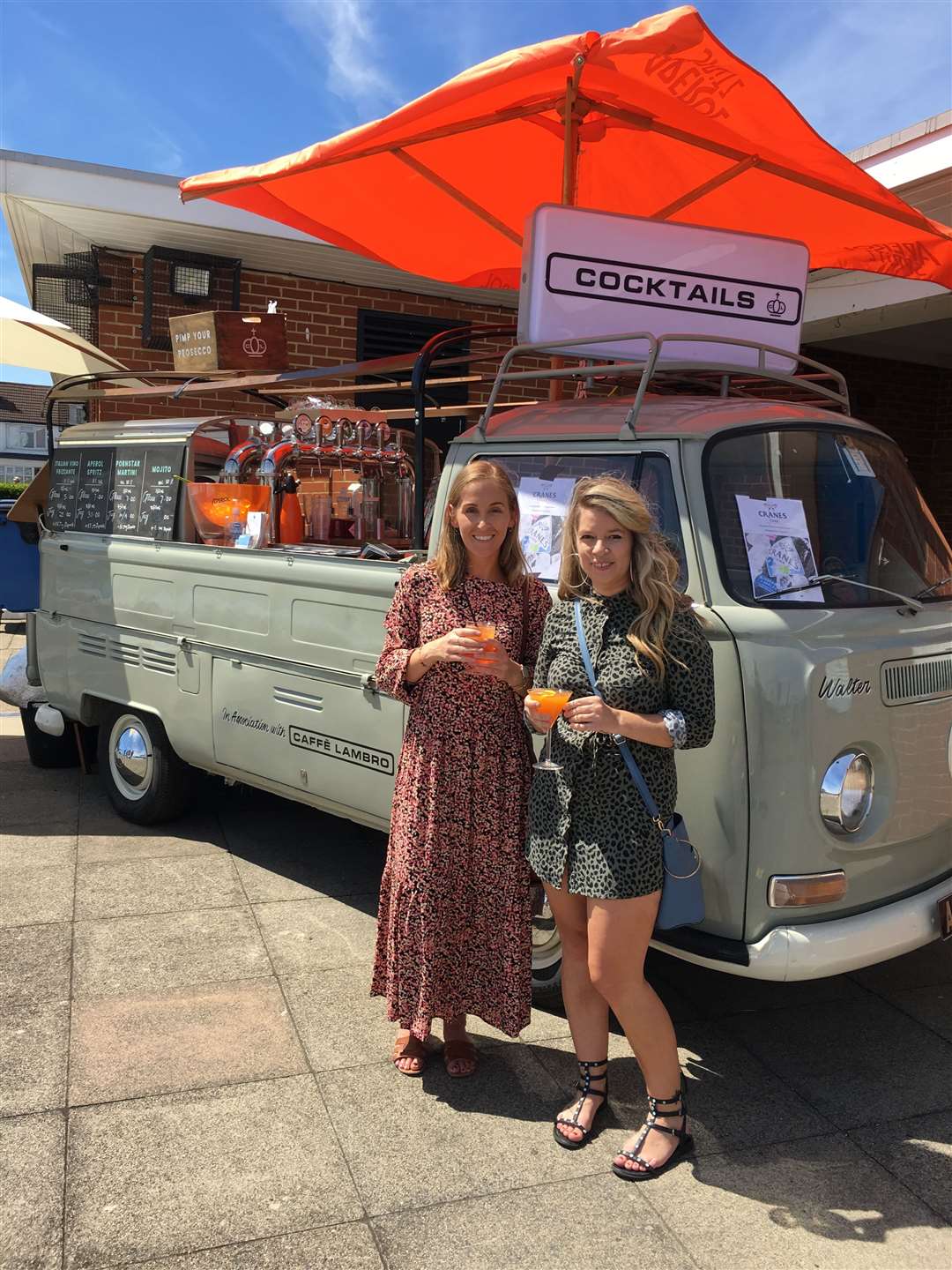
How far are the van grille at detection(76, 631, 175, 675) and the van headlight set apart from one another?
335 centimetres

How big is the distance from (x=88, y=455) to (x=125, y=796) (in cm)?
195

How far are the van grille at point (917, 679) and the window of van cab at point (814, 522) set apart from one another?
216mm

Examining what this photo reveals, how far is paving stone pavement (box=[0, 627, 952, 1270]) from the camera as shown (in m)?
2.59

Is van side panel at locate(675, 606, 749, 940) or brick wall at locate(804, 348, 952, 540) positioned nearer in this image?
van side panel at locate(675, 606, 749, 940)

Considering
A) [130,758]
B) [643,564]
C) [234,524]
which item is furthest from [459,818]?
[130,758]

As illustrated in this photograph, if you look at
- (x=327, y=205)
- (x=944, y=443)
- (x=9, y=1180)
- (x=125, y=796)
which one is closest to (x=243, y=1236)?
(x=9, y=1180)

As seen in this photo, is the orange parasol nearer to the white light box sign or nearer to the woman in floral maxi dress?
the white light box sign

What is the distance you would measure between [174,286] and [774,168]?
5337 mm

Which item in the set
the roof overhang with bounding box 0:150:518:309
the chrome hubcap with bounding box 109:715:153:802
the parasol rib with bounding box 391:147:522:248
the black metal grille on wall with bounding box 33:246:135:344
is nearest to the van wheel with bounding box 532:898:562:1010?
the chrome hubcap with bounding box 109:715:153:802

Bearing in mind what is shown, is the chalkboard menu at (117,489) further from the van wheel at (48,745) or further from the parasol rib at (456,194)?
the parasol rib at (456,194)

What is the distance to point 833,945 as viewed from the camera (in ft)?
9.64

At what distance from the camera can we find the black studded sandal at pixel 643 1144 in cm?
281

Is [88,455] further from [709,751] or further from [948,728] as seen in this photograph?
[948,728]

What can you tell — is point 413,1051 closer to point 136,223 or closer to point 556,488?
point 556,488
